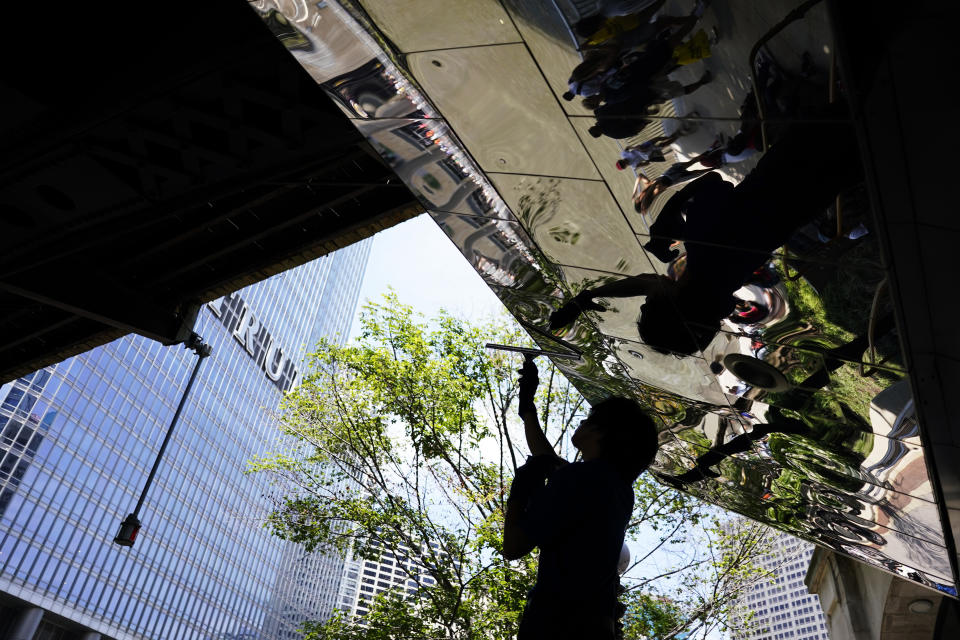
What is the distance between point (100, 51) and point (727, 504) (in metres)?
5.87

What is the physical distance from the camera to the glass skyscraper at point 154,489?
49.9 metres

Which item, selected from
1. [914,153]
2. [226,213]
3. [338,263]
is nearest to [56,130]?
[226,213]

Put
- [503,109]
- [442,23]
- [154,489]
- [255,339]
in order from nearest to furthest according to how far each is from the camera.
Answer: [442,23] → [503,109] → [154,489] → [255,339]

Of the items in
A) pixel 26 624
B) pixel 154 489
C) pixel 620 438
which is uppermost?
pixel 154 489

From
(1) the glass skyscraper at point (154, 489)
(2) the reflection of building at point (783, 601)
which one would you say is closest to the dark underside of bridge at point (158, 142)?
(2) the reflection of building at point (783, 601)

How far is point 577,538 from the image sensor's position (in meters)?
2.21

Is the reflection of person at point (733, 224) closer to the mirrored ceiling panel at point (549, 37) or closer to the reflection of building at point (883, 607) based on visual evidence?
the mirrored ceiling panel at point (549, 37)

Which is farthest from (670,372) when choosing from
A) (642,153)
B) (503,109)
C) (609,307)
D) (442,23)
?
(442,23)

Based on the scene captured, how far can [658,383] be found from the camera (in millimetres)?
3904

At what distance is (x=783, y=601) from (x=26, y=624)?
74.1m

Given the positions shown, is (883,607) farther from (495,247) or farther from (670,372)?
(495,247)

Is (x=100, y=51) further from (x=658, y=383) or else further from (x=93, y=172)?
(x=658, y=383)

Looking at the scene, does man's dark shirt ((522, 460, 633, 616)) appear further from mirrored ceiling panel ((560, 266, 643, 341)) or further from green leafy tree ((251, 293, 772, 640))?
green leafy tree ((251, 293, 772, 640))

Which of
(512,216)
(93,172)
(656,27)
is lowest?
(656,27)
